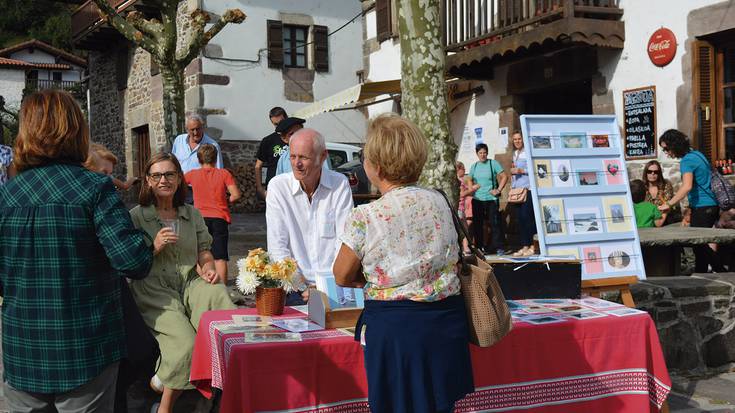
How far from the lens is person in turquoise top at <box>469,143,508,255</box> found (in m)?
10.9

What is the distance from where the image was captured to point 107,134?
24.7m

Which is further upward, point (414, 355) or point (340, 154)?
point (340, 154)

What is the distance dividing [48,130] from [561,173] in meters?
3.52

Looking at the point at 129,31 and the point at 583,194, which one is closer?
the point at 583,194

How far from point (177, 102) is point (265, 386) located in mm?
8250

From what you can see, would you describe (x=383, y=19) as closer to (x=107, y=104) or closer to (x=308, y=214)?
(x=308, y=214)

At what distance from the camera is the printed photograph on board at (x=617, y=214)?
5273mm

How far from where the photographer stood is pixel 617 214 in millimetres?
5332

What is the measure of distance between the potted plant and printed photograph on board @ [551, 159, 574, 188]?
224 cm

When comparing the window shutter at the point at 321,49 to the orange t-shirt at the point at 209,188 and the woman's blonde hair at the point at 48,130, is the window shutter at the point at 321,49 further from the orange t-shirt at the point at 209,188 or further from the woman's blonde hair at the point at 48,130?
the woman's blonde hair at the point at 48,130

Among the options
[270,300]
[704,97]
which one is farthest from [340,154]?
[270,300]

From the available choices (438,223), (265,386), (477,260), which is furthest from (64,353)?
(477,260)

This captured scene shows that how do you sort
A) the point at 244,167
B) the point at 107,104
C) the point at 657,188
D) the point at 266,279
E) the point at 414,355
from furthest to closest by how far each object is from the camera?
the point at 107,104 < the point at 244,167 < the point at 657,188 < the point at 266,279 < the point at 414,355

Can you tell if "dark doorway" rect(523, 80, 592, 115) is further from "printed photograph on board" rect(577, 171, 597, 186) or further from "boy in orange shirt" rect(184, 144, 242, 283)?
"printed photograph on board" rect(577, 171, 597, 186)
